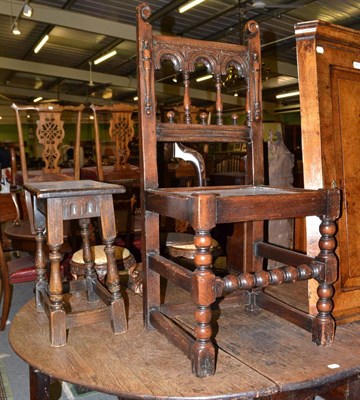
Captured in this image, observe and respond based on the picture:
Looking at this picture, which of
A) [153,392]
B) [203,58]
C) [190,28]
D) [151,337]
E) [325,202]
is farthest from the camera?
[190,28]

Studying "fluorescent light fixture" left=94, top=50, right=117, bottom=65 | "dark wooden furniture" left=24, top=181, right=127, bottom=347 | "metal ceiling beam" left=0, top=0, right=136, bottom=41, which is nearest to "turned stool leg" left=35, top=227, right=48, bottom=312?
"dark wooden furniture" left=24, top=181, right=127, bottom=347

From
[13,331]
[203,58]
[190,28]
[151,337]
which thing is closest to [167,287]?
[151,337]

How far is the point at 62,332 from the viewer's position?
116 cm

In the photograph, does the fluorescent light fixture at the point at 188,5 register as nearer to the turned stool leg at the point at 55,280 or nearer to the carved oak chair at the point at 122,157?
the carved oak chair at the point at 122,157

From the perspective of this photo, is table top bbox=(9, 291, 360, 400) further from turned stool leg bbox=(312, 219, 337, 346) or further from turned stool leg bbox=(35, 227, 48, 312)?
turned stool leg bbox=(35, 227, 48, 312)

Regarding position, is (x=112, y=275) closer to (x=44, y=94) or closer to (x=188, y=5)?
(x=188, y=5)

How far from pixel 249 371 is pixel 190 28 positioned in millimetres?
7953

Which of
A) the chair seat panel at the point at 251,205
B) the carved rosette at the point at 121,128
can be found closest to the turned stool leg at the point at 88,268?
the chair seat panel at the point at 251,205

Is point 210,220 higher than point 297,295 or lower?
higher

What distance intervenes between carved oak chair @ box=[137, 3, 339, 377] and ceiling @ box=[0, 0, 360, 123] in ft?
15.1

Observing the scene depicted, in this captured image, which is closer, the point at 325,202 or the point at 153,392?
the point at 153,392

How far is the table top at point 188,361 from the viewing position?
3.05 ft

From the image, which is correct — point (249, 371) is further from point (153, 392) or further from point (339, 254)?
point (339, 254)

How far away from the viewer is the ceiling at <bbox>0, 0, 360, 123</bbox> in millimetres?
6887
